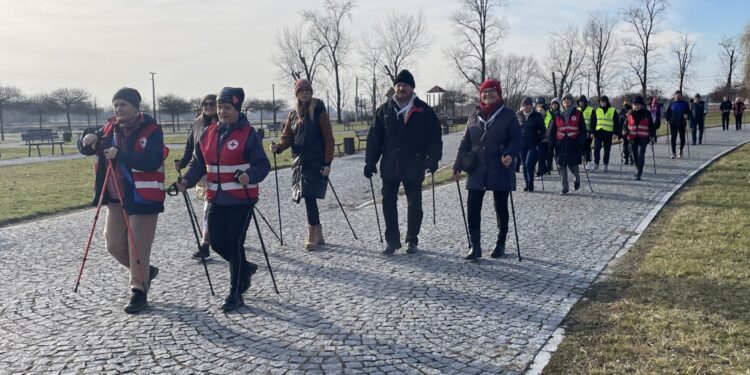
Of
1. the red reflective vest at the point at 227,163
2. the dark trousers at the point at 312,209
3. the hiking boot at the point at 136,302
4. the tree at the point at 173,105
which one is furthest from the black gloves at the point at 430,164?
the tree at the point at 173,105

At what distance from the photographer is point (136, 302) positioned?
17.3 ft

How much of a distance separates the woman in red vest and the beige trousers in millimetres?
439

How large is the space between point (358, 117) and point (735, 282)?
238 feet

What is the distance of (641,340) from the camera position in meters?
4.40

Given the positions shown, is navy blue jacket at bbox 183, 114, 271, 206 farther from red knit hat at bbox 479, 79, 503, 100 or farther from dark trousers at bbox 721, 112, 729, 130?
dark trousers at bbox 721, 112, 729, 130

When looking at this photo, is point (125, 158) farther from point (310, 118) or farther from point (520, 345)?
point (520, 345)

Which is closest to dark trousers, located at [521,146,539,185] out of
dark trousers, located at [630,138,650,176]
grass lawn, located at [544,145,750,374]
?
dark trousers, located at [630,138,650,176]

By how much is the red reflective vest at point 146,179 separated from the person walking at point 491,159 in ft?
10.7

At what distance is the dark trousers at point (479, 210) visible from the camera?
697 centimetres

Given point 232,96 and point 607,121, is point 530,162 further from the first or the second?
point 232,96

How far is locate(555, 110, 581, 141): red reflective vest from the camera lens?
1209 cm

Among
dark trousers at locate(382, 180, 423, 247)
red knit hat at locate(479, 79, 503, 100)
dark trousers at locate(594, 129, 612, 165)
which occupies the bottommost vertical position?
dark trousers at locate(382, 180, 423, 247)

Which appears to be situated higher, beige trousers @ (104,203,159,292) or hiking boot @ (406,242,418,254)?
beige trousers @ (104,203,159,292)

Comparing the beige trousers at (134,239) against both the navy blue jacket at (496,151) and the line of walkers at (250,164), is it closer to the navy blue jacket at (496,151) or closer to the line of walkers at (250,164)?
the line of walkers at (250,164)
